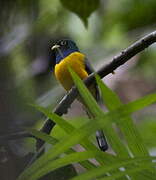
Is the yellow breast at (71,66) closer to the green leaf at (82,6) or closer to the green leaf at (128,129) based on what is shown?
the green leaf at (82,6)

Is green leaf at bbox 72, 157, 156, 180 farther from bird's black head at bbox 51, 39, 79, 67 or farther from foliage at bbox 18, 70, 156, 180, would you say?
bird's black head at bbox 51, 39, 79, 67

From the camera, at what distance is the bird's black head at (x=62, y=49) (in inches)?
118

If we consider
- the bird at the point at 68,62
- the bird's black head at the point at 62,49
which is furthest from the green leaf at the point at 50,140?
the bird's black head at the point at 62,49

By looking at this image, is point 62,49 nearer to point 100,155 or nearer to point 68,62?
point 68,62

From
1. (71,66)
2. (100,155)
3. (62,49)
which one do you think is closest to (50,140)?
(100,155)

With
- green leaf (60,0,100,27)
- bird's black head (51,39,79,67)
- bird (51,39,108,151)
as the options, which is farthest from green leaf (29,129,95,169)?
bird's black head (51,39,79,67)

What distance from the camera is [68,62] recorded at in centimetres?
286

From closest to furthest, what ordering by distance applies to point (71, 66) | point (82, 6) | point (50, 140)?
point (50, 140), point (82, 6), point (71, 66)

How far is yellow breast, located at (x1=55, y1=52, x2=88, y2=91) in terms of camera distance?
2709 millimetres

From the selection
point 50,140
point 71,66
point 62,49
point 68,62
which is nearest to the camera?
point 50,140

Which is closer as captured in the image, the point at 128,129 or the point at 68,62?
the point at 128,129

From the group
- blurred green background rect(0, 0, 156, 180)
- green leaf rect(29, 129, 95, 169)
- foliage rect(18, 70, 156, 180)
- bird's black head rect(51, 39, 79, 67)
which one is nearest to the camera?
foliage rect(18, 70, 156, 180)

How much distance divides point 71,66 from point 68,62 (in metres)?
0.12

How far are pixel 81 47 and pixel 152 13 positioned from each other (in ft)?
2.53
